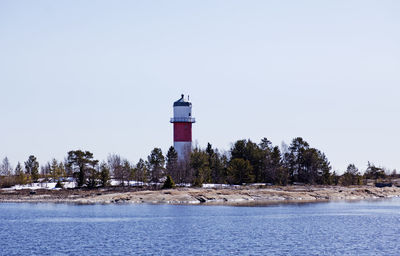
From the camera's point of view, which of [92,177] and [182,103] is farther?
[182,103]

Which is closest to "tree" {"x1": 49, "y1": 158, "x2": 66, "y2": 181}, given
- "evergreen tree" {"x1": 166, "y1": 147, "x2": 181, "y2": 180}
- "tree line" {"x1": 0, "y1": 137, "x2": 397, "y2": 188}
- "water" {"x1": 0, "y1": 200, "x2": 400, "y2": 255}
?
"tree line" {"x1": 0, "y1": 137, "x2": 397, "y2": 188}

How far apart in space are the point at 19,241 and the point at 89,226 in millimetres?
12064

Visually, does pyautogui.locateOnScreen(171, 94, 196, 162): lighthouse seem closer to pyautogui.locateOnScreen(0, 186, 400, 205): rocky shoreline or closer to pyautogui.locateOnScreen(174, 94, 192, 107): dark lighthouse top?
pyautogui.locateOnScreen(174, 94, 192, 107): dark lighthouse top

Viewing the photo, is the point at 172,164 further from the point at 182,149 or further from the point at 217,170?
the point at 217,170

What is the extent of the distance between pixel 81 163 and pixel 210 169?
96.6ft

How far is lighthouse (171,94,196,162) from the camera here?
437 feet

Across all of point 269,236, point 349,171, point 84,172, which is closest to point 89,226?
point 269,236

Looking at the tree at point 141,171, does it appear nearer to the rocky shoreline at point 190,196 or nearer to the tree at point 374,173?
the rocky shoreline at point 190,196

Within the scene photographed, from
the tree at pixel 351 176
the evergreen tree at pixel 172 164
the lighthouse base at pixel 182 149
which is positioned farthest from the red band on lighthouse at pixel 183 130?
the tree at pixel 351 176

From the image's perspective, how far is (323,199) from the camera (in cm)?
11556

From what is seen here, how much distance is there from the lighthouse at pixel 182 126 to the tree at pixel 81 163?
1920 cm

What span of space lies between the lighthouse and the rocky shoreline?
71.0 feet

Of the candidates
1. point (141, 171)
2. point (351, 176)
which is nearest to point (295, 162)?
point (351, 176)

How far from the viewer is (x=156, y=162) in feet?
453
